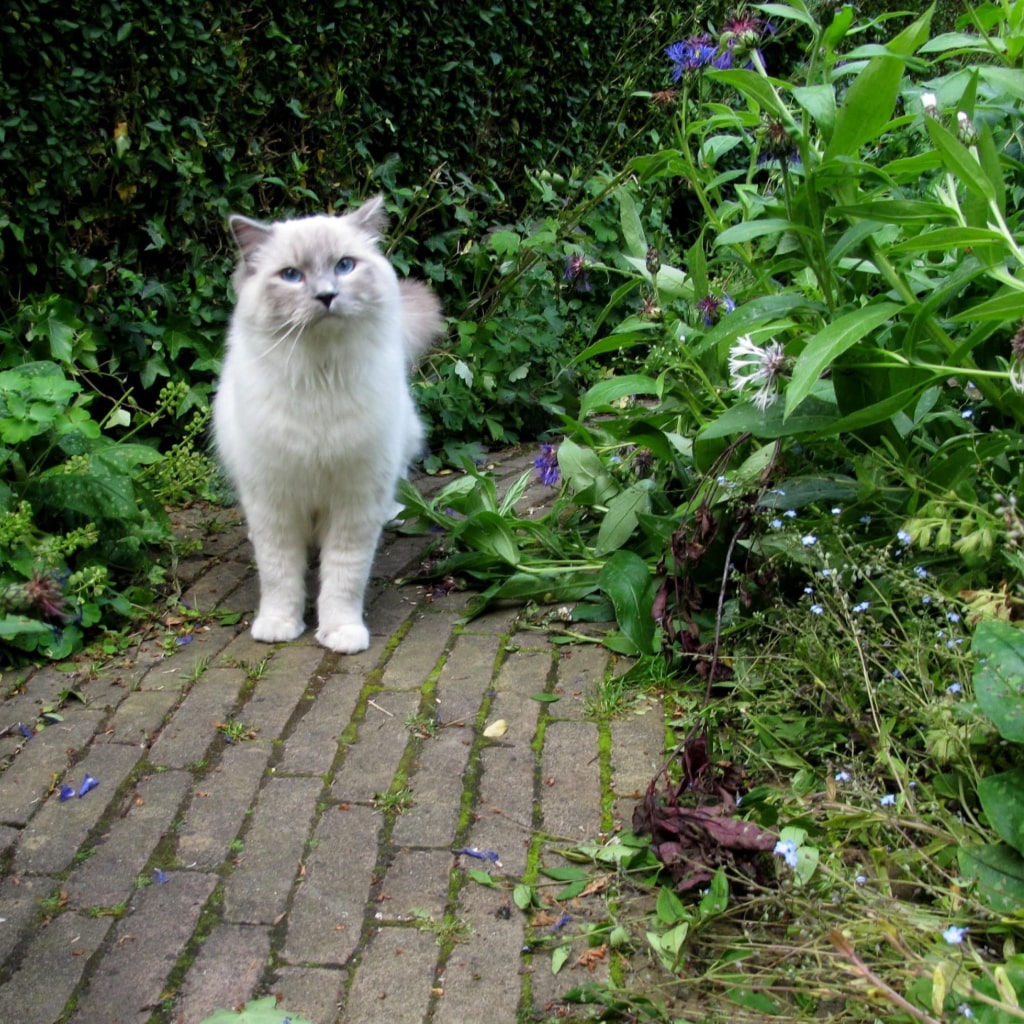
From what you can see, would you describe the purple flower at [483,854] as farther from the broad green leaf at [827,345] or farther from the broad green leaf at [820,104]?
the broad green leaf at [820,104]

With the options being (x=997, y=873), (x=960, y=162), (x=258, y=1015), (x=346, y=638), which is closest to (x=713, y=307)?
(x=960, y=162)

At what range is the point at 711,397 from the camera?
3.71 metres

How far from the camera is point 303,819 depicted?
2732 millimetres

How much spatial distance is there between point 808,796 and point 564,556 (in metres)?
1.65

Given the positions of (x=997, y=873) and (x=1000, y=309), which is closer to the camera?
(x=997, y=873)

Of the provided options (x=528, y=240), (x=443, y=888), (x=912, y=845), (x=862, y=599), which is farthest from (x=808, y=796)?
(x=528, y=240)

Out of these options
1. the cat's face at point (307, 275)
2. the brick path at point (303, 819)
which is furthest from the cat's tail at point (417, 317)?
the brick path at point (303, 819)

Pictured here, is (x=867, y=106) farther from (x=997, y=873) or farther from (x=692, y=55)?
(x=997, y=873)

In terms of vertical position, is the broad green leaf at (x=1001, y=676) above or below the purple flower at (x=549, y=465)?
above

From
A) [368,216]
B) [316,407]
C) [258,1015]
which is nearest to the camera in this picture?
[258,1015]

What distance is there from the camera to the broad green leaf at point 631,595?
3.37 m

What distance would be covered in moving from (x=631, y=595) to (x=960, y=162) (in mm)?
1606

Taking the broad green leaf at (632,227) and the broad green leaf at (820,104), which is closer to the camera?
the broad green leaf at (820,104)

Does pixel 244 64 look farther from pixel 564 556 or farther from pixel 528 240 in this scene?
pixel 564 556
